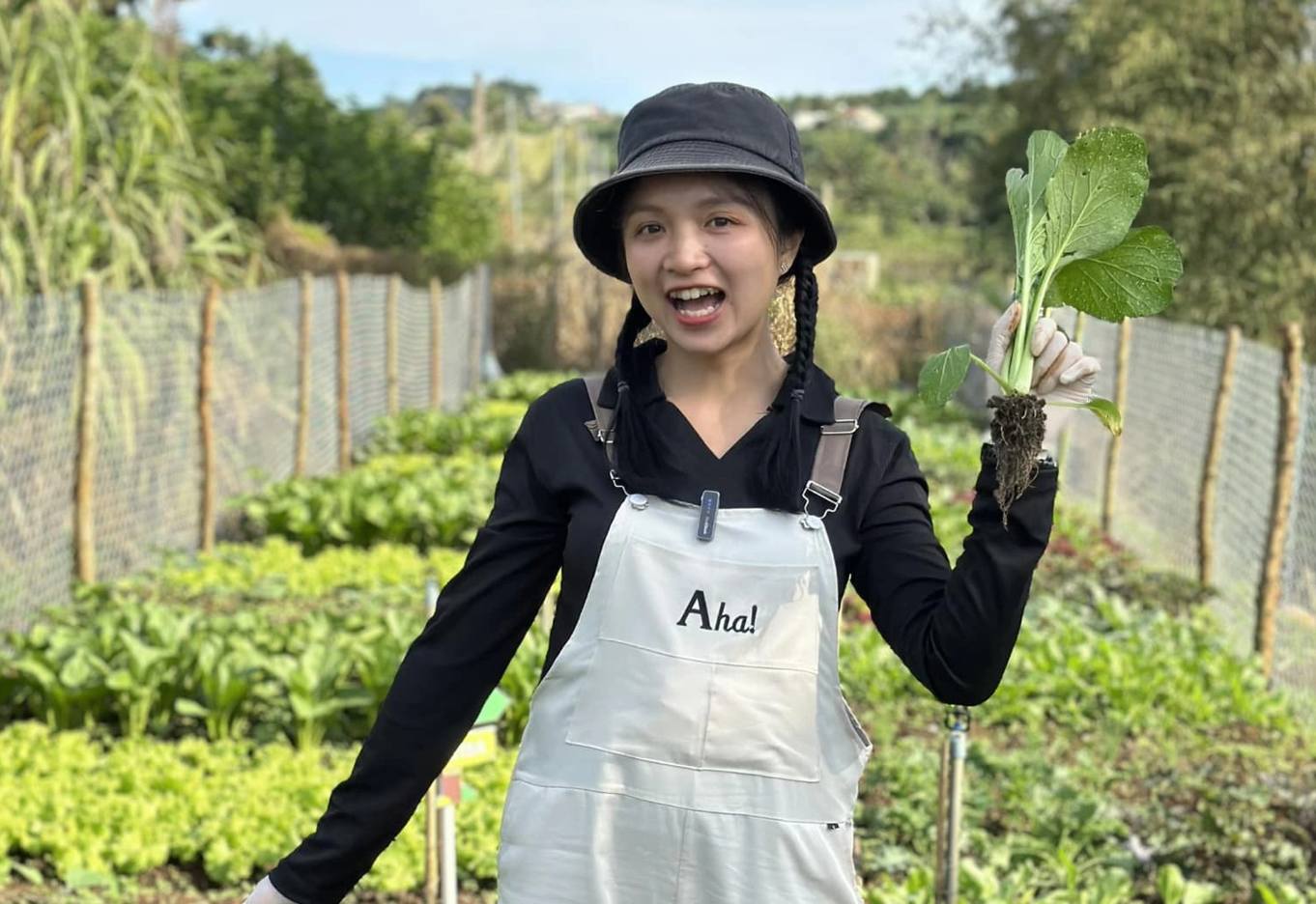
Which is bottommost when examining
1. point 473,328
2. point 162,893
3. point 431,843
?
point 162,893

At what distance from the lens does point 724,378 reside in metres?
2.04

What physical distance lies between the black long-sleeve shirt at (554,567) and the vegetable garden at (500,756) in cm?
235

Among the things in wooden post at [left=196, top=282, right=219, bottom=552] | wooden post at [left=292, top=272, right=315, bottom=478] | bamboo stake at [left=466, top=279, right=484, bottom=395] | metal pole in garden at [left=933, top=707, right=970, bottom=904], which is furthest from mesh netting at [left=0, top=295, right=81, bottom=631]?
bamboo stake at [left=466, top=279, right=484, bottom=395]

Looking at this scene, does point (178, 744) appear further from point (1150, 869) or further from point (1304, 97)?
point (1304, 97)

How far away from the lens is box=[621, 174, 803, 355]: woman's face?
1921 mm

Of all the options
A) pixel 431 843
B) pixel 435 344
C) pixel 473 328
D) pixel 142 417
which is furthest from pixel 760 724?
pixel 473 328

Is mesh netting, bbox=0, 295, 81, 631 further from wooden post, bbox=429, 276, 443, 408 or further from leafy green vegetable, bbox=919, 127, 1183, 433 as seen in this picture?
wooden post, bbox=429, 276, 443, 408

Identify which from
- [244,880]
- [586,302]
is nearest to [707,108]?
[244,880]

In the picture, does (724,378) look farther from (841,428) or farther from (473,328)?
(473,328)

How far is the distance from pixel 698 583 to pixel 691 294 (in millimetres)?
370

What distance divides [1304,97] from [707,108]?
59.7 feet

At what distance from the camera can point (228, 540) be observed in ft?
32.5

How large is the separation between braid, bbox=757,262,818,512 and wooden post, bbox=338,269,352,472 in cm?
1102

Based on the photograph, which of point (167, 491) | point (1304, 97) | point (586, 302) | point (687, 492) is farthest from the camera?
point (586, 302)
